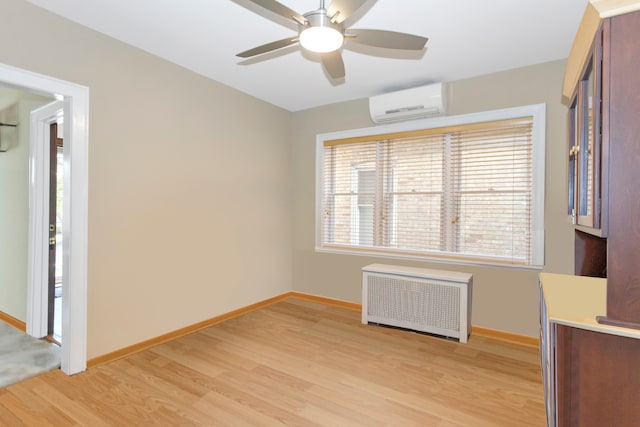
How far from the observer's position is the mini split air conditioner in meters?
3.30

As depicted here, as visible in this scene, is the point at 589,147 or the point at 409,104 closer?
the point at 589,147

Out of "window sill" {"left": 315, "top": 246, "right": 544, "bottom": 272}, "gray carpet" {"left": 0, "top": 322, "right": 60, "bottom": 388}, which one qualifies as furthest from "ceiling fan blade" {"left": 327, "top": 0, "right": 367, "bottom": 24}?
"gray carpet" {"left": 0, "top": 322, "right": 60, "bottom": 388}

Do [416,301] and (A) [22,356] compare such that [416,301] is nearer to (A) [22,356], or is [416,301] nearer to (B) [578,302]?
(B) [578,302]

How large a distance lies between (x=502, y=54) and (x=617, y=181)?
2171 mm

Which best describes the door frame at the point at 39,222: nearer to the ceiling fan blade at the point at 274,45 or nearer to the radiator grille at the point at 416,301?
the ceiling fan blade at the point at 274,45

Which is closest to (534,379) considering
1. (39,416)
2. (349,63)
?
(349,63)

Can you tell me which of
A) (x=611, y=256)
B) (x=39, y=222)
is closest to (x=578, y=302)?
(x=611, y=256)

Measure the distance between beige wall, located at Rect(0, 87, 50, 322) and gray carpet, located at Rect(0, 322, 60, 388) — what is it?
11.0 inches

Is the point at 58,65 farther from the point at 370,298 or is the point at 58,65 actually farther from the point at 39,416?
the point at 370,298

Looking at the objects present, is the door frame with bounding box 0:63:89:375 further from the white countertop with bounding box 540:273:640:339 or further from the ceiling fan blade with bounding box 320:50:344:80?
the white countertop with bounding box 540:273:640:339

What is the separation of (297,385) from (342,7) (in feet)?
7.86

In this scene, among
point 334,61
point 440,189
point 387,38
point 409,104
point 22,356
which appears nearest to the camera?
point 387,38

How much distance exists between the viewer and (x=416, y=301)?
3.31m

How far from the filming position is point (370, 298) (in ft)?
11.7
